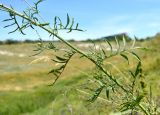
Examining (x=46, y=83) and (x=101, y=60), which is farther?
(x=46, y=83)

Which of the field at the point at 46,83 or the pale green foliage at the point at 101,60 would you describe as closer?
the pale green foliage at the point at 101,60

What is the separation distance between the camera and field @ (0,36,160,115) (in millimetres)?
2236

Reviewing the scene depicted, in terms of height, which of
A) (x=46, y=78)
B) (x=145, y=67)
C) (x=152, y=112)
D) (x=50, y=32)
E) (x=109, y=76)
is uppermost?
(x=50, y=32)

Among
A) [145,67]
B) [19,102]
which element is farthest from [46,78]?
[145,67]

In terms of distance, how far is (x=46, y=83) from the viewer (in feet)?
75.4

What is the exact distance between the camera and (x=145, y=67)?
39.4 feet

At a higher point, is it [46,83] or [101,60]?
[101,60]

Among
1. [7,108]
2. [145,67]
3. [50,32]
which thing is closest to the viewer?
[50,32]

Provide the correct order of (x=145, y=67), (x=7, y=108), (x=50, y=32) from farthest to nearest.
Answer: (x=7, y=108)
(x=145, y=67)
(x=50, y=32)

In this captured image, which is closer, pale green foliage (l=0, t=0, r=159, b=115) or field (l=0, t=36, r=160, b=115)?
pale green foliage (l=0, t=0, r=159, b=115)

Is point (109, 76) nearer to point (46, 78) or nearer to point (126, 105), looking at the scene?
point (126, 105)

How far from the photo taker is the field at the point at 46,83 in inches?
88.0

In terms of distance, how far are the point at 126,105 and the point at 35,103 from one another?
12.0m

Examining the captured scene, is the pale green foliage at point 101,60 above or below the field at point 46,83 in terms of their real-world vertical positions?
above
